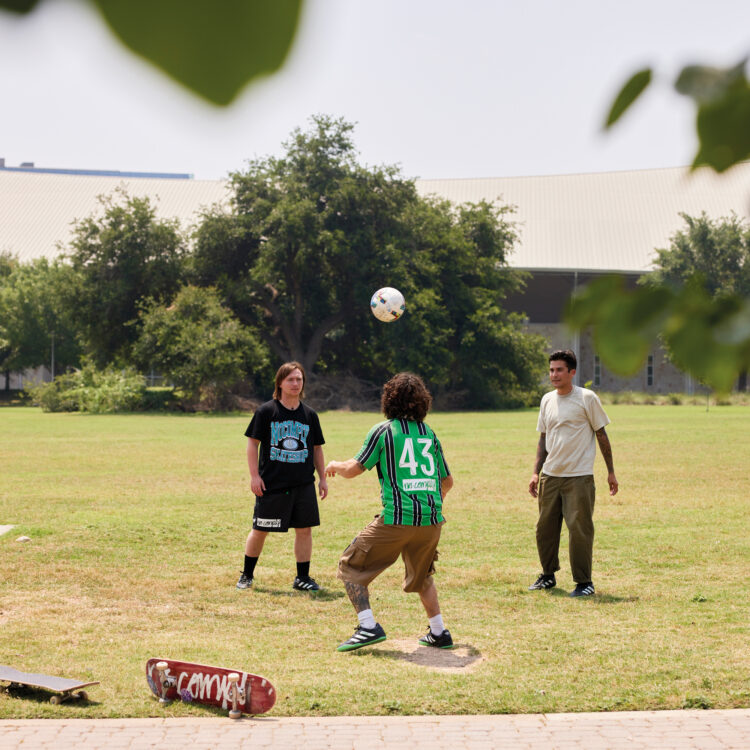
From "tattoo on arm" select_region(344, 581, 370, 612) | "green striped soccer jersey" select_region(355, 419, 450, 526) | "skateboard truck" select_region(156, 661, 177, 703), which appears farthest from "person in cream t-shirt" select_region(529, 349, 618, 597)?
"skateboard truck" select_region(156, 661, 177, 703)

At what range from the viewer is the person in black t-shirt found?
25.3 ft

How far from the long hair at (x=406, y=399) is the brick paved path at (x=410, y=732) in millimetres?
2109

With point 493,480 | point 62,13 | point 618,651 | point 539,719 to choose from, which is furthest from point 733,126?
point 493,480

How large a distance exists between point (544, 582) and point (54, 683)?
417 cm

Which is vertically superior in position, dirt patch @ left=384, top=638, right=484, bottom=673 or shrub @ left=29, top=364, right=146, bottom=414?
shrub @ left=29, top=364, right=146, bottom=414

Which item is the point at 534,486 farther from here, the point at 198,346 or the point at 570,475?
the point at 198,346

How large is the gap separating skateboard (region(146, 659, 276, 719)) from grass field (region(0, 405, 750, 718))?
9 cm

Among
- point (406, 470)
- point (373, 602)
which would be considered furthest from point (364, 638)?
point (373, 602)

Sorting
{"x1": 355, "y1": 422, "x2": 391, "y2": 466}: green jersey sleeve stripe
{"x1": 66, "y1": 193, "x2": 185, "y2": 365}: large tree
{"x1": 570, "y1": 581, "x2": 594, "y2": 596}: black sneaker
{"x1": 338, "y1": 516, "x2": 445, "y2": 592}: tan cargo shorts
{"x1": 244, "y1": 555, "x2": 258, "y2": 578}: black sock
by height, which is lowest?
{"x1": 570, "y1": 581, "x2": 594, "y2": 596}: black sneaker

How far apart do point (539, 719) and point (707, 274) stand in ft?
14.2

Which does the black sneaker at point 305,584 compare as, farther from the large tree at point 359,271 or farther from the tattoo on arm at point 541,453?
the large tree at point 359,271

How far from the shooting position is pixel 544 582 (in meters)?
7.86

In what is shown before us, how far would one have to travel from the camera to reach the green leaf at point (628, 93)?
67 cm

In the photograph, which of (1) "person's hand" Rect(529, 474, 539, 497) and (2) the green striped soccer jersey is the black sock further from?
(1) "person's hand" Rect(529, 474, 539, 497)
